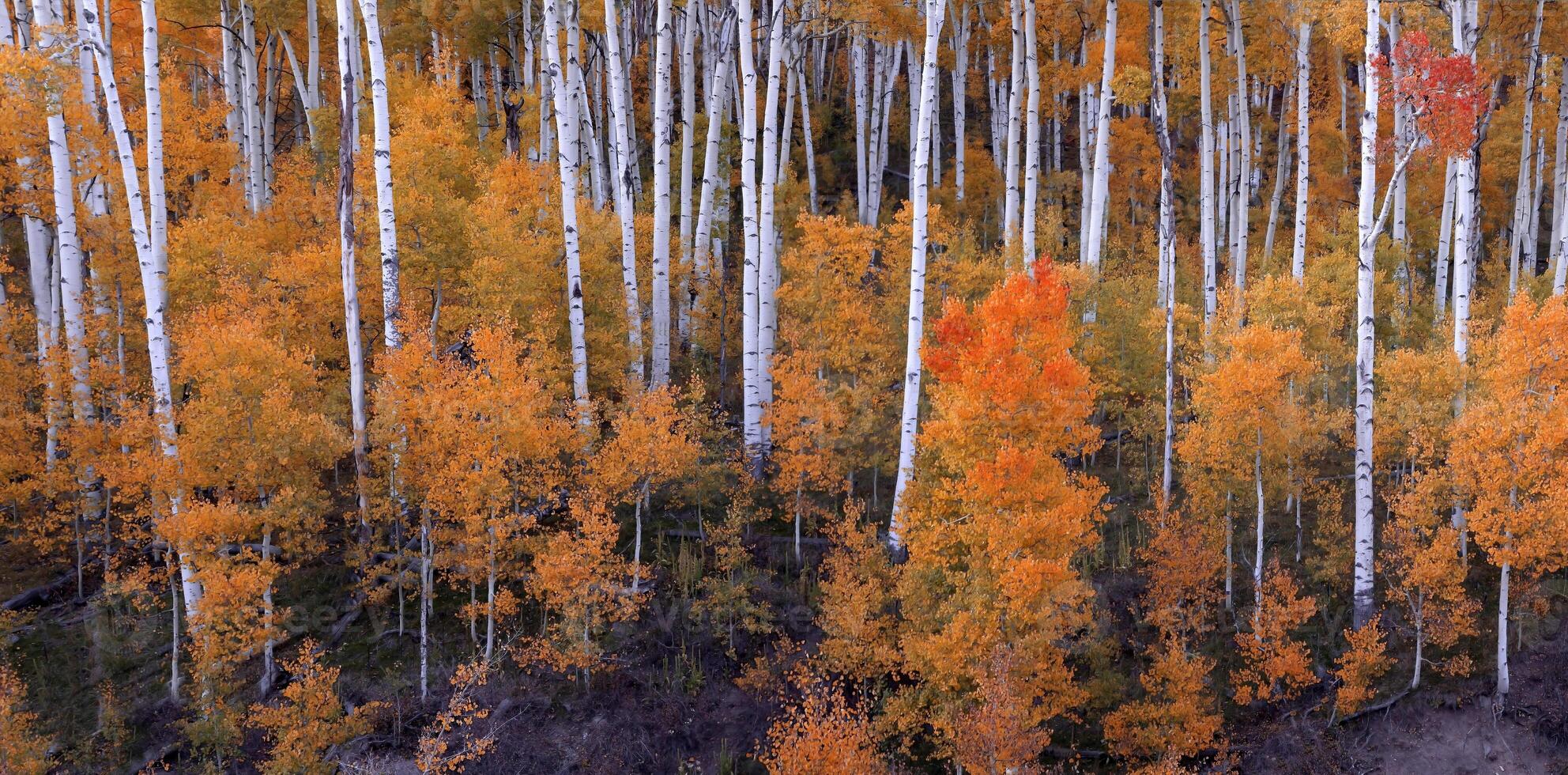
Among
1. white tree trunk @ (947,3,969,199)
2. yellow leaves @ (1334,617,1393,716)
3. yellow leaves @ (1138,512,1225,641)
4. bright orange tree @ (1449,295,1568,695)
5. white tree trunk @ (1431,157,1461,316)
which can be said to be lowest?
yellow leaves @ (1334,617,1393,716)

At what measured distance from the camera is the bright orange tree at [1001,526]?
53.8 feet

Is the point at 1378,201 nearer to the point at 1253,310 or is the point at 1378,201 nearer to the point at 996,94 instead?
the point at 996,94

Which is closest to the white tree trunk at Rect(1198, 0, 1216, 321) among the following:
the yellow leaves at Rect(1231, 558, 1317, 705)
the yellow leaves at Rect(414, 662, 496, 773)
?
the yellow leaves at Rect(1231, 558, 1317, 705)

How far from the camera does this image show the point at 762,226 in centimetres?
2041

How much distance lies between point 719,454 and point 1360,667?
12.5 m

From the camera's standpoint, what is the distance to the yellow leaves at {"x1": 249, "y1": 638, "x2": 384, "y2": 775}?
49.2ft

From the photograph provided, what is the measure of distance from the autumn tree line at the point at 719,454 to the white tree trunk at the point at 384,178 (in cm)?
10

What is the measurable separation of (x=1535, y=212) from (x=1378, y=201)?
18.6ft

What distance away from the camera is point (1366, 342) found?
17547 millimetres

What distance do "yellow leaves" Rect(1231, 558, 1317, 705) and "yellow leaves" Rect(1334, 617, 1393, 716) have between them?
1.99ft

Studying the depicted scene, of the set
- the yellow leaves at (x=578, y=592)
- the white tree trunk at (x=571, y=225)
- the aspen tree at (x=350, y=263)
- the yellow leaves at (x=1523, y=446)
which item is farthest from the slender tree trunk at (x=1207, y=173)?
the aspen tree at (x=350, y=263)

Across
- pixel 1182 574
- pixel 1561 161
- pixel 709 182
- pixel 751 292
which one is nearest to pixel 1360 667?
pixel 1182 574

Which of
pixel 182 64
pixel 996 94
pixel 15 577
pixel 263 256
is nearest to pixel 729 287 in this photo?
pixel 263 256

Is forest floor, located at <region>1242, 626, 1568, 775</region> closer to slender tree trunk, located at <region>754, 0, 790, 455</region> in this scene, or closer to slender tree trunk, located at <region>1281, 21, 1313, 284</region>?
slender tree trunk, located at <region>1281, 21, 1313, 284</region>
